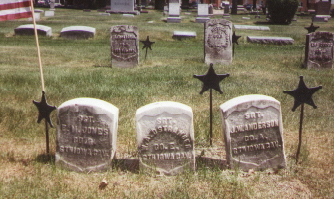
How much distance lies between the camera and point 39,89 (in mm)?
7406

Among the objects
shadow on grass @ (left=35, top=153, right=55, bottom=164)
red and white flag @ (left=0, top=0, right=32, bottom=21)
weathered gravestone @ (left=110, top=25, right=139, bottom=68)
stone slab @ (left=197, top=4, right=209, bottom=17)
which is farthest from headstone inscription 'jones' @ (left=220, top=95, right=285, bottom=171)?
stone slab @ (left=197, top=4, right=209, bottom=17)

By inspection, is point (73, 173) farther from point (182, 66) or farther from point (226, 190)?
point (182, 66)

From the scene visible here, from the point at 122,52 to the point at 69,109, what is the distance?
20.8 ft

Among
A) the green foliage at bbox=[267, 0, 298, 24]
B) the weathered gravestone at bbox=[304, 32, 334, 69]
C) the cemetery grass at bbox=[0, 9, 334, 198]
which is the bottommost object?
the cemetery grass at bbox=[0, 9, 334, 198]

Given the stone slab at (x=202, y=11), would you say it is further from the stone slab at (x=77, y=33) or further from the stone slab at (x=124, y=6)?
the stone slab at (x=77, y=33)

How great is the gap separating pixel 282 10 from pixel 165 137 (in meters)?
21.7

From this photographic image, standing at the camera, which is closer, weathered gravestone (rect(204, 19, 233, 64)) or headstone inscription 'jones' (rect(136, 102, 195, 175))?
headstone inscription 'jones' (rect(136, 102, 195, 175))

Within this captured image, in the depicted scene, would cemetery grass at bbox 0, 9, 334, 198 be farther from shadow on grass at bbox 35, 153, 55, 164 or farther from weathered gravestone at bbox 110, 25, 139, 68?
weathered gravestone at bbox 110, 25, 139, 68

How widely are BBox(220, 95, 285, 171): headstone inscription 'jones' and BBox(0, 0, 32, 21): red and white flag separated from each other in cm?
290

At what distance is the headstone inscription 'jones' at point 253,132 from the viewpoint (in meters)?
4.01

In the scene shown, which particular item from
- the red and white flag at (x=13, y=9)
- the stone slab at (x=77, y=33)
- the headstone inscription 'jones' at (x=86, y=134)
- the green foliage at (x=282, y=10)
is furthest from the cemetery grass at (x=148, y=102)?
the green foliage at (x=282, y=10)

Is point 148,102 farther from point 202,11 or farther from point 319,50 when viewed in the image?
point 202,11

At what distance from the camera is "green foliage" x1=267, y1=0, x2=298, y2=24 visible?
77.4 feet

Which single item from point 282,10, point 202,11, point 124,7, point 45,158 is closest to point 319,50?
point 45,158
